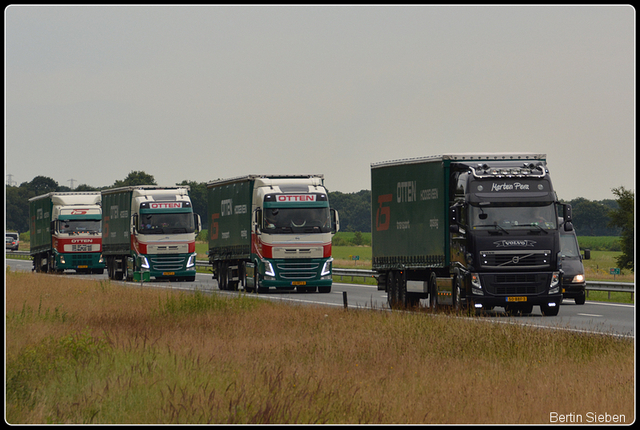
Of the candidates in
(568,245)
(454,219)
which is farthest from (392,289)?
(568,245)

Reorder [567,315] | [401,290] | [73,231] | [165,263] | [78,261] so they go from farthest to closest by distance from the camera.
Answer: [78,261] < [73,231] < [165,263] < [401,290] < [567,315]

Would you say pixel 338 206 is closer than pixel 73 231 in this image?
No

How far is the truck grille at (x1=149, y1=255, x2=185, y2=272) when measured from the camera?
38562 millimetres

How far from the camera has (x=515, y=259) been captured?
21.1m

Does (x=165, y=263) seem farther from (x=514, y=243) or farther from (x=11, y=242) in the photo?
(x=11, y=242)

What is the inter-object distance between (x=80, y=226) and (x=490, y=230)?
31.6 metres

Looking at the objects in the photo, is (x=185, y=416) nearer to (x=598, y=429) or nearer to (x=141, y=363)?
(x=141, y=363)

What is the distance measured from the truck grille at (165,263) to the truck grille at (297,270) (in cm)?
954

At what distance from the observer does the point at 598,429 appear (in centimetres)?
819

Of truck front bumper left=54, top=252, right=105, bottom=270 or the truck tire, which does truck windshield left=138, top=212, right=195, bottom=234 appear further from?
the truck tire

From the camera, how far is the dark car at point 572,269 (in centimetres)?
2619

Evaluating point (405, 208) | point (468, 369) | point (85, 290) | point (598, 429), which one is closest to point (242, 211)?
point (85, 290)

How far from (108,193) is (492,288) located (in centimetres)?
2748

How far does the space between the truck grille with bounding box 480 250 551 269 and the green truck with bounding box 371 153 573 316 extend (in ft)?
0.07
